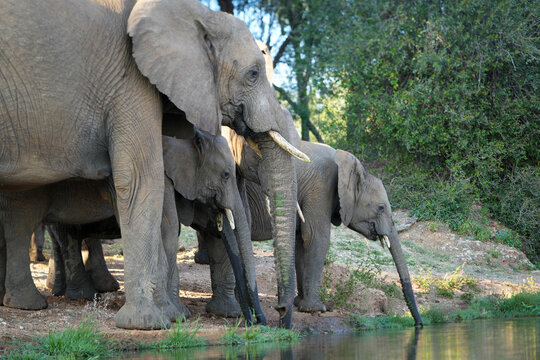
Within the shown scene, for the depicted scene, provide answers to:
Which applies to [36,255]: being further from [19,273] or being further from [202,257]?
[19,273]

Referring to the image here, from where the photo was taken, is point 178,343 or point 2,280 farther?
point 2,280

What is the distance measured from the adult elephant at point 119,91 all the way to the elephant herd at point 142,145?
11 millimetres

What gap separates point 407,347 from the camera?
713cm

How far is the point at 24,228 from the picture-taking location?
829 cm

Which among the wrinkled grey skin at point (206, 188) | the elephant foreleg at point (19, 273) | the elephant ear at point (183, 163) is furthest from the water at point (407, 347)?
the elephant foreleg at point (19, 273)

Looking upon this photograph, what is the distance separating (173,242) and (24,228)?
5.03 ft

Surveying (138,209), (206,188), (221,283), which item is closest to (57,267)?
(221,283)

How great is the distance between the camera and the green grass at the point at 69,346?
247 inches

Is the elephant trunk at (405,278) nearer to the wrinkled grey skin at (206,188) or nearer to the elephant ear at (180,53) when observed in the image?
the wrinkled grey skin at (206,188)

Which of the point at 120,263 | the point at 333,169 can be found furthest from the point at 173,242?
the point at 120,263

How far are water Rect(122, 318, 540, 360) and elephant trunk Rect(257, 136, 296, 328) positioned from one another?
50 centimetres

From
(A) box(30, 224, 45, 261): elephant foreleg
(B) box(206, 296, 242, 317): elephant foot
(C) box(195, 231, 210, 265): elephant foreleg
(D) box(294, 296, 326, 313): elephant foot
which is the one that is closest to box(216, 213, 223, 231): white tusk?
(B) box(206, 296, 242, 317): elephant foot

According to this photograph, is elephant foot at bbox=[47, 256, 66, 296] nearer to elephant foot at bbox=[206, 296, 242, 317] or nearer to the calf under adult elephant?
elephant foot at bbox=[206, 296, 242, 317]

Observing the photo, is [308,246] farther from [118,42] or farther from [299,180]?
[118,42]
